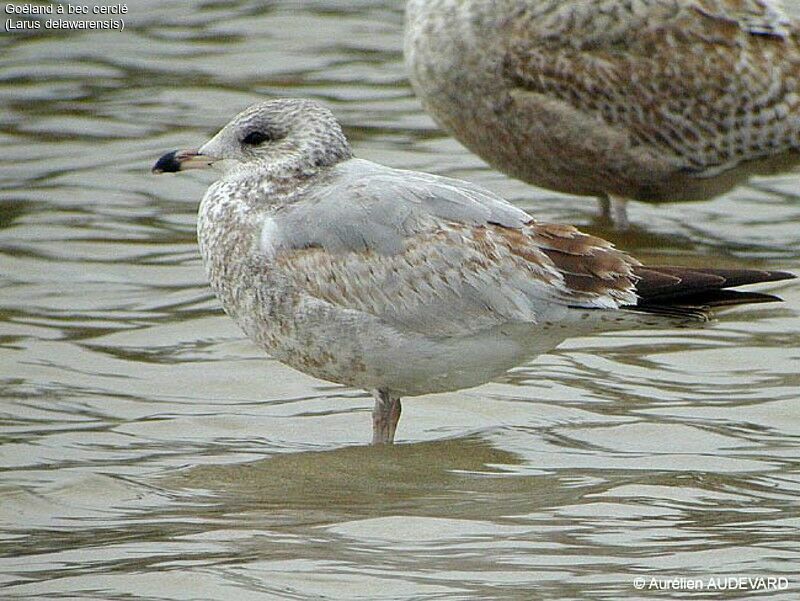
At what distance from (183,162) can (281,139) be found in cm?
44

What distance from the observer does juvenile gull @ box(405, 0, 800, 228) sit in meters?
9.40

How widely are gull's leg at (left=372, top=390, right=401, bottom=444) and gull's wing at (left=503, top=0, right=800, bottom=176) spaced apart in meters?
3.12

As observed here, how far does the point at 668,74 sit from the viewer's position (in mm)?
9453

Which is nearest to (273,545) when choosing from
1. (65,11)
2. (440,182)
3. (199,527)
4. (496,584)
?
(199,527)

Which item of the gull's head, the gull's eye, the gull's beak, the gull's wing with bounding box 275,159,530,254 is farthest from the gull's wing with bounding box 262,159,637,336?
the gull's beak

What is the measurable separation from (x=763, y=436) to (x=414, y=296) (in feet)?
4.77

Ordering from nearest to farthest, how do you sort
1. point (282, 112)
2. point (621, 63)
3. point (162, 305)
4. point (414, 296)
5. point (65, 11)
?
point (414, 296), point (282, 112), point (162, 305), point (621, 63), point (65, 11)

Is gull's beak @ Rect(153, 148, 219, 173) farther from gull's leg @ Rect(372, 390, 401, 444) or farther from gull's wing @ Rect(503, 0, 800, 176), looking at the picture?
gull's wing @ Rect(503, 0, 800, 176)

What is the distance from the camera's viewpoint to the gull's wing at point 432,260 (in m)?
6.54

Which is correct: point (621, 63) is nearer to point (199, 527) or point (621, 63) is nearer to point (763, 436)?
point (763, 436)

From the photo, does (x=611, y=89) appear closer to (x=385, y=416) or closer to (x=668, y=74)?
(x=668, y=74)

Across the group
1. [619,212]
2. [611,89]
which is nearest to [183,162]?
[611,89]

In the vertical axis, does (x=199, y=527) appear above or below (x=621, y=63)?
below

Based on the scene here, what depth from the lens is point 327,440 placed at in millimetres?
6914
